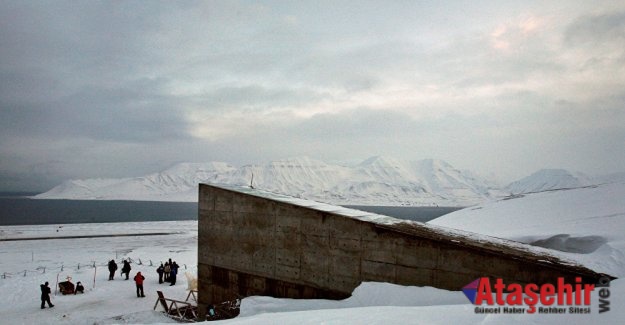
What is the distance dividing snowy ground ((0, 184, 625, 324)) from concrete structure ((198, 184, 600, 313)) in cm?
50

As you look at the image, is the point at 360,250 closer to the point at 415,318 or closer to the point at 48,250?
the point at 415,318

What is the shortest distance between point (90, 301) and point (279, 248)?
10.1 metres

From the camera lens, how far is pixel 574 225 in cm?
1460

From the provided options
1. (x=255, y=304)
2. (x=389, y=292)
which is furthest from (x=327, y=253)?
(x=255, y=304)

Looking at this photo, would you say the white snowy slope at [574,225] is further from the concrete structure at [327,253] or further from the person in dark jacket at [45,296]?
the person in dark jacket at [45,296]

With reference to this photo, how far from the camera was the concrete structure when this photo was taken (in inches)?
332

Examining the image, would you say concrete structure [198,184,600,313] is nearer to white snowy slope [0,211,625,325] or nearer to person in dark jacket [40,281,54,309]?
white snowy slope [0,211,625,325]

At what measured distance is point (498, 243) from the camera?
379 inches

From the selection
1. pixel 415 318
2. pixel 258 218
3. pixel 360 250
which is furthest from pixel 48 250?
pixel 415 318

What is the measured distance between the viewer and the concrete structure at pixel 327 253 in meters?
8.42

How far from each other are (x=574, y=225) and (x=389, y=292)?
35.8 feet

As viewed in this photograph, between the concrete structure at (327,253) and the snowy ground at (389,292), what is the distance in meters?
0.50

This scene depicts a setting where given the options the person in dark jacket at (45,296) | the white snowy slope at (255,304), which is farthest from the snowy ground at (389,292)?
the person in dark jacket at (45,296)

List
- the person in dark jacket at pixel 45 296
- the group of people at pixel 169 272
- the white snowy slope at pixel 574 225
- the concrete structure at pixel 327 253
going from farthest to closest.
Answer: the group of people at pixel 169 272
the person in dark jacket at pixel 45 296
the white snowy slope at pixel 574 225
the concrete structure at pixel 327 253
